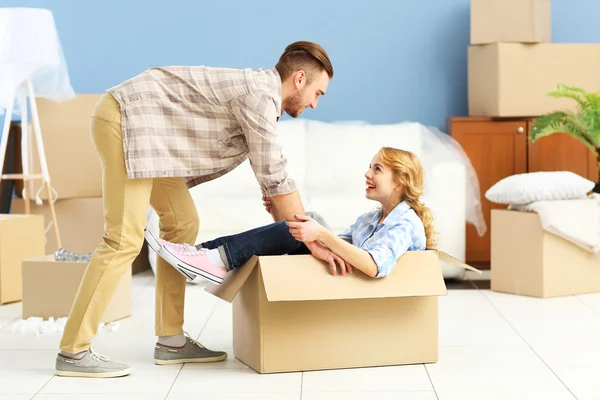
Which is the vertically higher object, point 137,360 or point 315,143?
point 315,143

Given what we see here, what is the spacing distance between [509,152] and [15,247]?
2.54 metres

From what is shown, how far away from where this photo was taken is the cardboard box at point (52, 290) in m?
3.31

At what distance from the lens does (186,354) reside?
266cm

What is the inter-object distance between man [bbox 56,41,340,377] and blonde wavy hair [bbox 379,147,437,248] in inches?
14.4

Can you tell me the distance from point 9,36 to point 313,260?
224 cm

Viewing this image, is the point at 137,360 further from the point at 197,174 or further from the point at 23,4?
the point at 23,4

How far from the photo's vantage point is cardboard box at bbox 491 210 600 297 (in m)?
3.72

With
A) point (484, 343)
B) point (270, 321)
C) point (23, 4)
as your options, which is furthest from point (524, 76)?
point (23, 4)

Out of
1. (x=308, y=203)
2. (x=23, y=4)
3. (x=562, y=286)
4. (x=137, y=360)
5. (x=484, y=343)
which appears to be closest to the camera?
(x=137, y=360)

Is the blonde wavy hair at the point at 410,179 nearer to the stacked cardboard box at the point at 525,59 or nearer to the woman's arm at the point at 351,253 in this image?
the woman's arm at the point at 351,253

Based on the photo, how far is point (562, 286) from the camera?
12.3ft

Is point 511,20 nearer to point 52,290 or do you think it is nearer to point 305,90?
point 305,90

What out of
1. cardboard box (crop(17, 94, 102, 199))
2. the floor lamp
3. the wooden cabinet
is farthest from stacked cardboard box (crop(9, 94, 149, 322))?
the wooden cabinet

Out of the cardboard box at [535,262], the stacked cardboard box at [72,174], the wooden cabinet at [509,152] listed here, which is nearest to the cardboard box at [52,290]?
the stacked cardboard box at [72,174]
